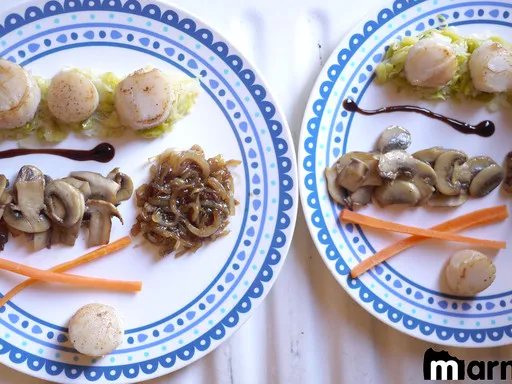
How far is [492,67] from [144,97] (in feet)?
4.34

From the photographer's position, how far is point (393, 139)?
95.0 inches

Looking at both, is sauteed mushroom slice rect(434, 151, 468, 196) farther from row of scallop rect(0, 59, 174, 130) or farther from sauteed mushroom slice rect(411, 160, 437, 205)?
row of scallop rect(0, 59, 174, 130)

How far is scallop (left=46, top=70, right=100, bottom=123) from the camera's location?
219 centimetres

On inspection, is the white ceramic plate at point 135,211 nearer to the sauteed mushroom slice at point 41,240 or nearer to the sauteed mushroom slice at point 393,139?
the sauteed mushroom slice at point 41,240

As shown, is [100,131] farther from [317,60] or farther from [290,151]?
[317,60]

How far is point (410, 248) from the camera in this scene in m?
2.44

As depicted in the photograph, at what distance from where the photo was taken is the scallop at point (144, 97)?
222cm

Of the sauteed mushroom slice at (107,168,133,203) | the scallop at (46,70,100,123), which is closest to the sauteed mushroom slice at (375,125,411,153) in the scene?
the sauteed mushroom slice at (107,168,133,203)

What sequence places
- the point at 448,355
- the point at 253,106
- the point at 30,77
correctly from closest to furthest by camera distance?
the point at 30,77, the point at 253,106, the point at 448,355

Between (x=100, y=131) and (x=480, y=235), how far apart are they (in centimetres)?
153

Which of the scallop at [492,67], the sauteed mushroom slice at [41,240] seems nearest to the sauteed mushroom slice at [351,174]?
the scallop at [492,67]

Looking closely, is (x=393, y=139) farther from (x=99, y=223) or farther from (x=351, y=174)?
(x=99, y=223)

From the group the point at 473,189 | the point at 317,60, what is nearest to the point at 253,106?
the point at 317,60

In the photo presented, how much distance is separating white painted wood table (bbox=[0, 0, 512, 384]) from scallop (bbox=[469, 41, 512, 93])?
17.5 inches
